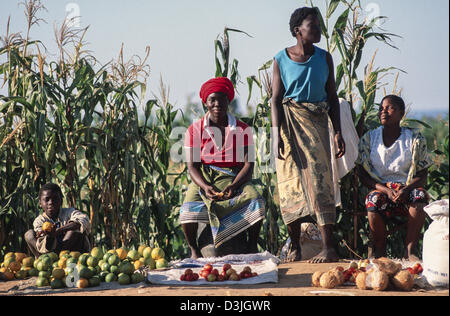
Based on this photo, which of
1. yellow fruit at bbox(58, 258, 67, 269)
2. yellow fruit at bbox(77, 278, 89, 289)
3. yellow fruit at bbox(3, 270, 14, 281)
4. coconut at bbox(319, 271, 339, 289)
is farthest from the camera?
yellow fruit at bbox(3, 270, 14, 281)

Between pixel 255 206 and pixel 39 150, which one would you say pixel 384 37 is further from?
pixel 39 150

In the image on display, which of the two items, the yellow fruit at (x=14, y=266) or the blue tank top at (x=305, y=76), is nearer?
the yellow fruit at (x=14, y=266)

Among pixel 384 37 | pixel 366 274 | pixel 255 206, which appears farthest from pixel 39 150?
pixel 384 37

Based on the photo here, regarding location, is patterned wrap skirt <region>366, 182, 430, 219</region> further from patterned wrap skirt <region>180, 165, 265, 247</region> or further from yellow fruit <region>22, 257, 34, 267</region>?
yellow fruit <region>22, 257, 34, 267</region>

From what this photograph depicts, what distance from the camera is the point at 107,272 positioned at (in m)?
4.71

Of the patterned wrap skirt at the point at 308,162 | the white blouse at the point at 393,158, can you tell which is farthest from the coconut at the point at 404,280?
the white blouse at the point at 393,158

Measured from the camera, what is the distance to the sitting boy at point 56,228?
207 inches

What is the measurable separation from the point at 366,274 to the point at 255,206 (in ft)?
4.70

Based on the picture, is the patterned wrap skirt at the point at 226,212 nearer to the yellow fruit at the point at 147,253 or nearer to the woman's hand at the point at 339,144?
the yellow fruit at the point at 147,253

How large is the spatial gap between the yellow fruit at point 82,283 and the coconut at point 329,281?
1704 mm

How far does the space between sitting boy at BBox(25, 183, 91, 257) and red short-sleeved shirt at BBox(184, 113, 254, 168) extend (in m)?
1.18

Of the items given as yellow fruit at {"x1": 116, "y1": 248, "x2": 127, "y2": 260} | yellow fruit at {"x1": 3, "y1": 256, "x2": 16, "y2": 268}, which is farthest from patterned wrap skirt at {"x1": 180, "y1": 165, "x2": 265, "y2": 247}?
yellow fruit at {"x1": 3, "y1": 256, "x2": 16, "y2": 268}

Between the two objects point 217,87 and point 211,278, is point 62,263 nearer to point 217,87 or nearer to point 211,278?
point 211,278

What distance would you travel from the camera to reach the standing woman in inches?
208
